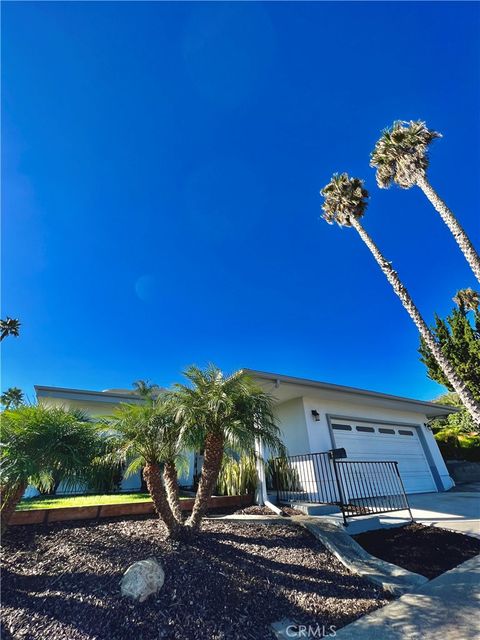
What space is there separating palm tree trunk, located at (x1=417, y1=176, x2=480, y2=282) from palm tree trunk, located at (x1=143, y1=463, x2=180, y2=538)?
28.3 ft

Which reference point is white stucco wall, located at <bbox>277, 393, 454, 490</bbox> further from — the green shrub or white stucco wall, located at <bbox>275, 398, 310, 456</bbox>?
the green shrub

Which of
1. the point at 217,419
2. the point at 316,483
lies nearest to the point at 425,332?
the point at 316,483

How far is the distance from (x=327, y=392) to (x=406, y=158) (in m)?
8.09

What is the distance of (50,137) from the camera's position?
23.4 feet

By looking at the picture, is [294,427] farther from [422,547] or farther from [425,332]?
[425,332]

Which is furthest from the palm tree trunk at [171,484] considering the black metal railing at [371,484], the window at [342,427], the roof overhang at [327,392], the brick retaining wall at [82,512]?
the window at [342,427]

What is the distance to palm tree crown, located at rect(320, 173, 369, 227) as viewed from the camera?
10961mm

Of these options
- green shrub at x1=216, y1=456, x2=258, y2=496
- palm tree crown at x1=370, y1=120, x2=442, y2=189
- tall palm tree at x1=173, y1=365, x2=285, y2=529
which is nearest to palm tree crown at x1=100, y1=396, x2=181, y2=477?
tall palm tree at x1=173, y1=365, x2=285, y2=529

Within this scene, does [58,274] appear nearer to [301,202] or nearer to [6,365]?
[6,365]

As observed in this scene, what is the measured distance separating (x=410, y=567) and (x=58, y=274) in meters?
11.1

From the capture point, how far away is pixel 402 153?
31.2 feet

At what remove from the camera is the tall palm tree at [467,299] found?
15.2 m

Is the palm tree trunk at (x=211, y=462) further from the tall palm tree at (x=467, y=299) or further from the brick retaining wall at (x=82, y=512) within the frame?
the tall palm tree at (x=467, y=299)

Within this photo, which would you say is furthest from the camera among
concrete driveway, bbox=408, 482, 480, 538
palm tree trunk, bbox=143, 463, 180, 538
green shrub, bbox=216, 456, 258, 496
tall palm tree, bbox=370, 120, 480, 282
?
tall palm tree, bbox=370, 120, 480, 282
